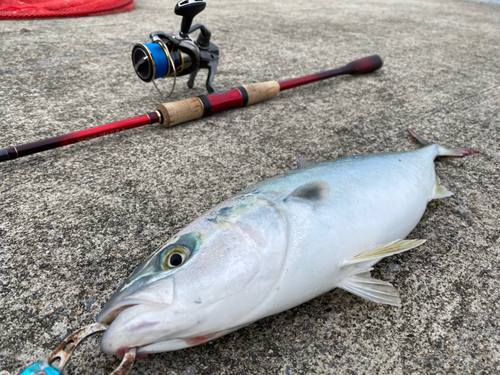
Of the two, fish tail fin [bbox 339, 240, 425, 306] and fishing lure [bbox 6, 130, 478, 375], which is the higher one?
fishing lure [bbox 6, 130, 478, 375]

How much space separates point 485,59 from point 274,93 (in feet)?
9.22

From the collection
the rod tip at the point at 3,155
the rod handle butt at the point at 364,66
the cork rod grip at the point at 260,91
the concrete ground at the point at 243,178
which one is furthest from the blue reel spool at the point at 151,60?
the rod handle butt at the point at 364,66

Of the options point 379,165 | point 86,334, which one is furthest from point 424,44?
point 86,334

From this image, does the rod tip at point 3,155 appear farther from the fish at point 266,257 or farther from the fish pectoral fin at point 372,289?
the fish pectoral fin at point 372,289

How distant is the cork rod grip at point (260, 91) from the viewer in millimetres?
2848

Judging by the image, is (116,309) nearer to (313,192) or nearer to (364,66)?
(313,192)

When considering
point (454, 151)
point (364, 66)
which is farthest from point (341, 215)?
point (364, 66)

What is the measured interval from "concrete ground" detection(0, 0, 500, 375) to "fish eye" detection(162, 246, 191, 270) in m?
0.35

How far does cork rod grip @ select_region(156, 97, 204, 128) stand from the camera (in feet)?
8.21

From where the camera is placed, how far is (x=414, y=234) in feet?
5.98

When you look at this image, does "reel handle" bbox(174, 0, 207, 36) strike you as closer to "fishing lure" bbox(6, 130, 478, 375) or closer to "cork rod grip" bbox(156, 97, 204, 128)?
"cork rod grip" bbox(156, 97, 204, 128)

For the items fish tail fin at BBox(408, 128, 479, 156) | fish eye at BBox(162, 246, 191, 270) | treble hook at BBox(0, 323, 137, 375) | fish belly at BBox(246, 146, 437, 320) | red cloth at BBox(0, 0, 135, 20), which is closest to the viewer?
treble hook at BBox(0, 323, 137, 375)

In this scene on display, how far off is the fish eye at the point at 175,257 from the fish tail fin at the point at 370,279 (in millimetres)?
607

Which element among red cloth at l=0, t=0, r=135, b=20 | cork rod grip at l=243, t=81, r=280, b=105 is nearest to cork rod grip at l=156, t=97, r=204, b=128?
cork rod grip at l=243, t=81, r=280, b=105
